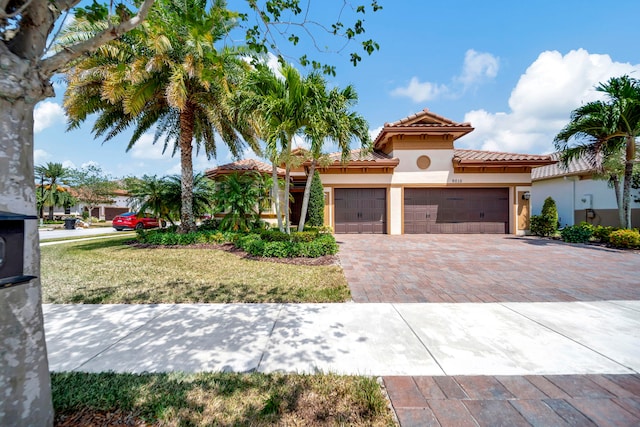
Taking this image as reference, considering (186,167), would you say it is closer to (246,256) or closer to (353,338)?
(246,256)

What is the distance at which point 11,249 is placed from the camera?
1.77 meters

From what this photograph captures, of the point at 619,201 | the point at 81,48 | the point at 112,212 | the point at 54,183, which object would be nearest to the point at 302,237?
the point at 81,48

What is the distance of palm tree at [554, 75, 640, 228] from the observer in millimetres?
11023

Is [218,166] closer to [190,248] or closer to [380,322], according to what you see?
[190,248]

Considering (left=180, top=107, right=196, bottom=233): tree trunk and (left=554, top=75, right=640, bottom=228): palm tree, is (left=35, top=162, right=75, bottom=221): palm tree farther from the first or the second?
(left=554, top=75, right=640, bottom=228): palm tree

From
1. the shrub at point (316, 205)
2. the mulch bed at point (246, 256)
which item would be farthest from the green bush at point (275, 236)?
the shrub at point (316, 205)

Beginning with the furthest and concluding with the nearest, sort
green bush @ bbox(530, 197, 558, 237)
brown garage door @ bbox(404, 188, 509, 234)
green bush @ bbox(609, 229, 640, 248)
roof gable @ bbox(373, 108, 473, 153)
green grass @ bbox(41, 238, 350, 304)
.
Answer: brown garage door @ bbox(404, 188, 509, 234)
roof gable @ bbox(373, 108, 473, 153)
green bush @ bbox(530, 197, 558, 237)
green bush @ bbox(609, 229, 640, 248)
green grass @ bbox(41, 238, 350, 304)

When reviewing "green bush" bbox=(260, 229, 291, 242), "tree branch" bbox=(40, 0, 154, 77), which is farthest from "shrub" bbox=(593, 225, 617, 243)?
"tree branch" bbox=(40, 0, 154, 77)

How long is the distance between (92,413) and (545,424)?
3959 millimetres

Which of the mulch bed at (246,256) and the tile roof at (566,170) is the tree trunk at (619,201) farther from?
the mulch bed at (246,256)

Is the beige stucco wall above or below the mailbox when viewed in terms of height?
above

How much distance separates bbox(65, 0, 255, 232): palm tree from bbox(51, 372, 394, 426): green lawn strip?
8.47 meters

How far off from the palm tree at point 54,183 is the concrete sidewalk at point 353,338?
3976 cm

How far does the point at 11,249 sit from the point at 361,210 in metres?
15.1
